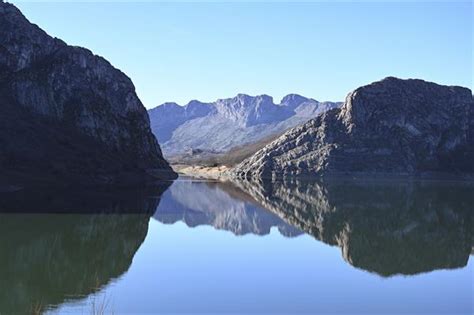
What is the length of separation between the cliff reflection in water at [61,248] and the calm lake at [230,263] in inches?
4.0

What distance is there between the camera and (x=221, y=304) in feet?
104

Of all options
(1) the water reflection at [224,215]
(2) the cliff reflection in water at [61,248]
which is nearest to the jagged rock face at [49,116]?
(1) the water reflection at [224,215]

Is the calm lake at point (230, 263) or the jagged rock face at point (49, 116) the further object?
the jagged rock face at point (49, 116)

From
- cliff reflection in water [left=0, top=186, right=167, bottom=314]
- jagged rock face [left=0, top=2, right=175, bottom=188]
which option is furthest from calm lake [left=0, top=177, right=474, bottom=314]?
jagged rock face [left=0, top=2, right=175, bottom=188]

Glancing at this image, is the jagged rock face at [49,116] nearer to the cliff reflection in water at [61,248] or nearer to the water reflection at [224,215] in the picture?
the water reflection at [224,215]

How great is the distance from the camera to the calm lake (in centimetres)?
3206

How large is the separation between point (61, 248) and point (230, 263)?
14.7 metres

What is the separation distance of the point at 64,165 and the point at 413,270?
118 meters

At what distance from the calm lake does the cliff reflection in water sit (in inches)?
4.0

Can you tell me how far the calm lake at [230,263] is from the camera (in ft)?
105

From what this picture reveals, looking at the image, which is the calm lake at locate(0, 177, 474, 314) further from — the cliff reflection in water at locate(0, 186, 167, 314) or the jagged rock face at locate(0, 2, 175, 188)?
the jagged rock face at locate(0, 2, 175, 188)

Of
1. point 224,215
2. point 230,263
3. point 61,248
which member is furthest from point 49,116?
point 230,263

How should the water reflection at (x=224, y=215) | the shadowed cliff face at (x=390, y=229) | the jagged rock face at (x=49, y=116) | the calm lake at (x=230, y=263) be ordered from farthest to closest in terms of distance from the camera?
the jagged rock face at (x=49, y=116), the water reflection at (x=224, y=215), the shadowed cliff face at (x=390, y=229), the calm lake at (x=230, y=263)

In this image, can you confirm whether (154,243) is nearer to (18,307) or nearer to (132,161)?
(18,307)
